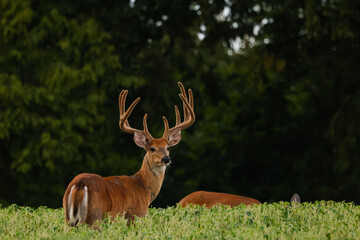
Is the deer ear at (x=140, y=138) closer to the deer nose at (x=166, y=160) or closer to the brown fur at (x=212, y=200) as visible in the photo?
the deer nose at (x=166, y=160)

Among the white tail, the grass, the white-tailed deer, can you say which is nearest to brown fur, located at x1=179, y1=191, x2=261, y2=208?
the grass

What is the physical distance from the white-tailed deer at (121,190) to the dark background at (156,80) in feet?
23.1

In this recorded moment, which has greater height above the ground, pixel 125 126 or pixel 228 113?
pixel 228 113

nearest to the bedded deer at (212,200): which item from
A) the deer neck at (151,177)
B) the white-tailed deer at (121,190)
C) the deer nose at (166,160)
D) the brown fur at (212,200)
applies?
the brown fur at (212,200)

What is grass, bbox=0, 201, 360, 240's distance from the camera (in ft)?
21.0

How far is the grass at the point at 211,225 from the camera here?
21.0 feet

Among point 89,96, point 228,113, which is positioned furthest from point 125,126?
point 228,113

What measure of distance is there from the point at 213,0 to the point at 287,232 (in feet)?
34.8

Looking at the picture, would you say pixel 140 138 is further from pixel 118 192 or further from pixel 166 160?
pixel 118 192

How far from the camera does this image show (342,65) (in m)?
15.6

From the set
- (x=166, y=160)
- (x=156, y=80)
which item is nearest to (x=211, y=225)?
(x=166, y=160)

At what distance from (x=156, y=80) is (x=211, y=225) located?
10021 mm

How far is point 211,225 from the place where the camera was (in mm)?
7215

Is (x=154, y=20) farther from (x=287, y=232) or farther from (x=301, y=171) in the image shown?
(x=287, y=232)
